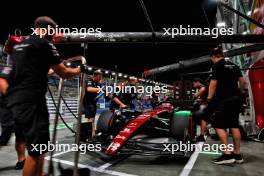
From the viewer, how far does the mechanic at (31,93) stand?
1.71 m

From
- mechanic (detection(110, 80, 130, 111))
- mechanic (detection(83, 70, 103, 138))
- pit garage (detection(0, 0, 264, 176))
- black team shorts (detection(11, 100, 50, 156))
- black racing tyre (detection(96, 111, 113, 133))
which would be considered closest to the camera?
black team shorts (detection(11, 100, 50, 156))

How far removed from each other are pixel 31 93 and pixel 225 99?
263 centimetres

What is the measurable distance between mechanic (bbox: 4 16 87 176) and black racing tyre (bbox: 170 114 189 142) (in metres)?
2.11

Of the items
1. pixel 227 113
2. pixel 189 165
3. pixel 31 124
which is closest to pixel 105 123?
pixel 189 165

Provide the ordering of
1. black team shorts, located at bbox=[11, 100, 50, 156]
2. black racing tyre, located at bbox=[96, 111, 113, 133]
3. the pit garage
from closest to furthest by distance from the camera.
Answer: black team shorts, located at bbox=[11, 100, 50, 156] < the pit garage < black racing tyre, located at bbox=[96, 111, 113, 133]

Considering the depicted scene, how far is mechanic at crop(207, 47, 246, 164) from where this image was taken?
329cm

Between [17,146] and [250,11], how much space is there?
296 inches

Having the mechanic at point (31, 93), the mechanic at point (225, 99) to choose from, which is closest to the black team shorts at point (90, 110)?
the mechanic at point (225, 99)

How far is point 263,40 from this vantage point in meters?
5.12

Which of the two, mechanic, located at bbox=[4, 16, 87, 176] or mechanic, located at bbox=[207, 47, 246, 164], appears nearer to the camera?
mechanic, located at bbox=[4, 16, 87, 176]

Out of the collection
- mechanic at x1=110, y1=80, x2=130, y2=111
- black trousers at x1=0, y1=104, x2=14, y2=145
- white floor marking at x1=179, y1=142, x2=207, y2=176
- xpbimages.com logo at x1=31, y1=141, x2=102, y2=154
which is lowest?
white floor marking at x1=179, y1=142, x2=207, y2=176

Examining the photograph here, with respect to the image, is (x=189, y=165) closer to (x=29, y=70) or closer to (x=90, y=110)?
(x=29, y=70)

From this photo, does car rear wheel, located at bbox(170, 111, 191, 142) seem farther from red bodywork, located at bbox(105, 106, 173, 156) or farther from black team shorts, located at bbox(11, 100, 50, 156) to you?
black team shorts, located at bbox(11, 100, 50, 156)

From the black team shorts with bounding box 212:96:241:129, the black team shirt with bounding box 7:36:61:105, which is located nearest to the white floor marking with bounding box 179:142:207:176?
the black team shorts with bounding box 212:96:241:129
